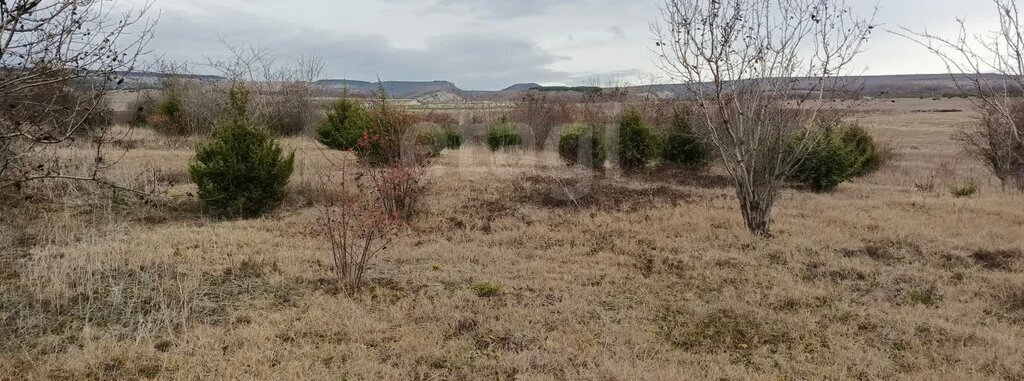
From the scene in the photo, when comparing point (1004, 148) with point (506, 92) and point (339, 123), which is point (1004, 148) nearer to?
point (339, 123)

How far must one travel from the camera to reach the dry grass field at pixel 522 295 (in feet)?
11.7

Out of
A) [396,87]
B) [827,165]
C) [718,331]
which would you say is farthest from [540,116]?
[718,331]

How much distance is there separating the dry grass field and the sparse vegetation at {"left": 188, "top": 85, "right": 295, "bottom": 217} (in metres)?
0.40

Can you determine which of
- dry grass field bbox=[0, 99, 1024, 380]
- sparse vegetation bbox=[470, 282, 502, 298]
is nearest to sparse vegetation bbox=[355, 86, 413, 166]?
dry grass field bbox=[0, 99, 1024, 380]

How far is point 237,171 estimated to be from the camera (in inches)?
311

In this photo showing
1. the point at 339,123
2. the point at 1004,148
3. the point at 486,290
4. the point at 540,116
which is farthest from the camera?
the point at 540,116

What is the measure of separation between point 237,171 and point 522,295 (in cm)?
502

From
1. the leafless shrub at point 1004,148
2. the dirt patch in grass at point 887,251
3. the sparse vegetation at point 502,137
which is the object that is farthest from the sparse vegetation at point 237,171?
the leafless shrub at point 1004,148

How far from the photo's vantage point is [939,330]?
13.5 ft

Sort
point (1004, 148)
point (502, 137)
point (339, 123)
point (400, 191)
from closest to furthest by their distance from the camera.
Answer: point (400, 191), point (1004, 148), point (339, 123), point (502, 137)

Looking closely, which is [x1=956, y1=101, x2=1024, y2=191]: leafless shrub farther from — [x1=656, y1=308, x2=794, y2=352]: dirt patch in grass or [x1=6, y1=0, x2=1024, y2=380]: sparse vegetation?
[x1=656, y1=308, x2=794, y2=352]: dirt patch in grass

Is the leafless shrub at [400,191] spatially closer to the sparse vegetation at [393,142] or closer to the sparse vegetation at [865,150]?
the sparse vegetation at [393,142]

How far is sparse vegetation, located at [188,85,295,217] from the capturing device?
7.87m

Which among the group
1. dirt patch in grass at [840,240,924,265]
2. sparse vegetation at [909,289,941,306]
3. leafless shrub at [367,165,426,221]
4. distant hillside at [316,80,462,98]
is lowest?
sparse vegetation at [909,289,941,306]
